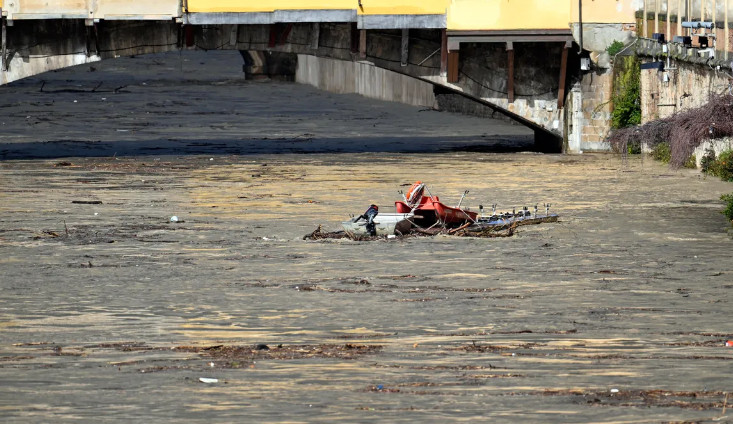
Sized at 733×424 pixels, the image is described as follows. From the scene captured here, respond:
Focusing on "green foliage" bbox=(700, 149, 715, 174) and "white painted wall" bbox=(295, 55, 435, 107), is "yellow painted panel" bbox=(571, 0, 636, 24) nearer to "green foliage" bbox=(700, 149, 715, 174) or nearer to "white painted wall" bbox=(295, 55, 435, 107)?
"green foliage" bbox=(700, 149, 715, 174)

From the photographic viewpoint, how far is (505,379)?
14.5 meters

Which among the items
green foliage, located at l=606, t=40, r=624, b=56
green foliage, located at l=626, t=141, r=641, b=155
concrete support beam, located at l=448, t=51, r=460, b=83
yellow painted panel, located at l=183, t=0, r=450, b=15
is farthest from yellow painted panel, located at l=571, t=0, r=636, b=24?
yellow painted panel, located at l=183, t=0, r=450, b=15

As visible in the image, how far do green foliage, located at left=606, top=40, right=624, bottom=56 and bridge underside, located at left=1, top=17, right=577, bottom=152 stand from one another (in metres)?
1.26

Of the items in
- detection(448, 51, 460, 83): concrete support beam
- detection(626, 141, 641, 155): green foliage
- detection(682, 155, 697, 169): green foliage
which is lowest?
detection(682, 155, 697, 169): green foliage

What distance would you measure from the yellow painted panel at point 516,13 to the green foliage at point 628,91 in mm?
1997

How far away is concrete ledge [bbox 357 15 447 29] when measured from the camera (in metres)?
41.3

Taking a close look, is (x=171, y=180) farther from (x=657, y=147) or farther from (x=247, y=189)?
(x=657, y=147)

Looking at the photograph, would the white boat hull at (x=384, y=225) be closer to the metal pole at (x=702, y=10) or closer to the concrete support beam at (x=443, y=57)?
the metal pole at (x=702, y=10)

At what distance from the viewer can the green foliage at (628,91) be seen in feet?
137

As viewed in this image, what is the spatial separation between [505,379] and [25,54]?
3065 centimetres

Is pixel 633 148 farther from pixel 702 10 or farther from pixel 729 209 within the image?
pixel 729 209

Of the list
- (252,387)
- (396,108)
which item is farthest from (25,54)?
(252,387)

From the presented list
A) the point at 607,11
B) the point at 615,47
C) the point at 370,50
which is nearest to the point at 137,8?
the point at 370,50

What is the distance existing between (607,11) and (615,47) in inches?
39.9
